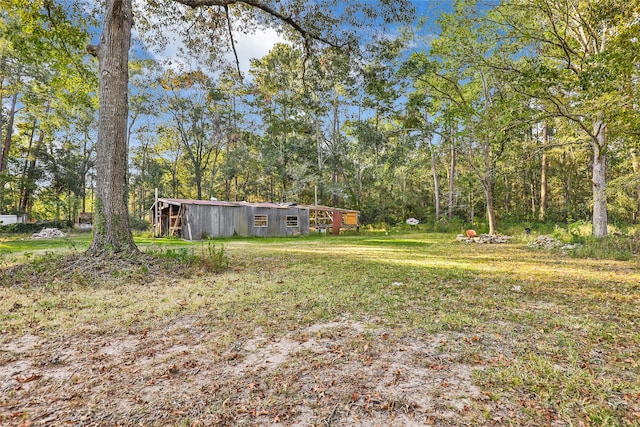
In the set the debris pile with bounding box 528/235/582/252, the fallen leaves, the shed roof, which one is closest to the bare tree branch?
the fallen leaves

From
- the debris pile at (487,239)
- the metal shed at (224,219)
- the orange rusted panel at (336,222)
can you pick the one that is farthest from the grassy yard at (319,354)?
the orange rusted panel at (336,222)

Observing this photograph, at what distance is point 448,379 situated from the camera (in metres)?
2.18

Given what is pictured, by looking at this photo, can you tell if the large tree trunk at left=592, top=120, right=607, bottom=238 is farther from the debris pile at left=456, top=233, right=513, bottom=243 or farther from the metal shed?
the metal shed

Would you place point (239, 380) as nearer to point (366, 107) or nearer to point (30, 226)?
point (366, 107)

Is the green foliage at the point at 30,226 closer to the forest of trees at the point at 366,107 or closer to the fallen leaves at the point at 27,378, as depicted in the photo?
the forest of trees at the point at 366,107

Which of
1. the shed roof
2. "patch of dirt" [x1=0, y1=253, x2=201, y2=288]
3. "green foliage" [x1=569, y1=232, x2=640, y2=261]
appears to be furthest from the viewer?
the shed roof

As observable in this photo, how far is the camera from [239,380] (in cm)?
219

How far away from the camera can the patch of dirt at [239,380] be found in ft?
5.87

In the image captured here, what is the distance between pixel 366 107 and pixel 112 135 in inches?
608

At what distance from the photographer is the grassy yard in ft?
6.02

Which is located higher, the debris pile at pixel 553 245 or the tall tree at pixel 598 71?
the tall tree at pixel 598 71

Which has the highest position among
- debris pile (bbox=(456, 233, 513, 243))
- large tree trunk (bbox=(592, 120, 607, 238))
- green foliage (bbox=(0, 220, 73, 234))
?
large tree trunk (bbox=(592, 120, 607, 238))

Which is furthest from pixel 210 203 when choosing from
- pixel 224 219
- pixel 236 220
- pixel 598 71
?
pixel 598 71

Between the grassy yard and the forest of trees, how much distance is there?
598 cm
